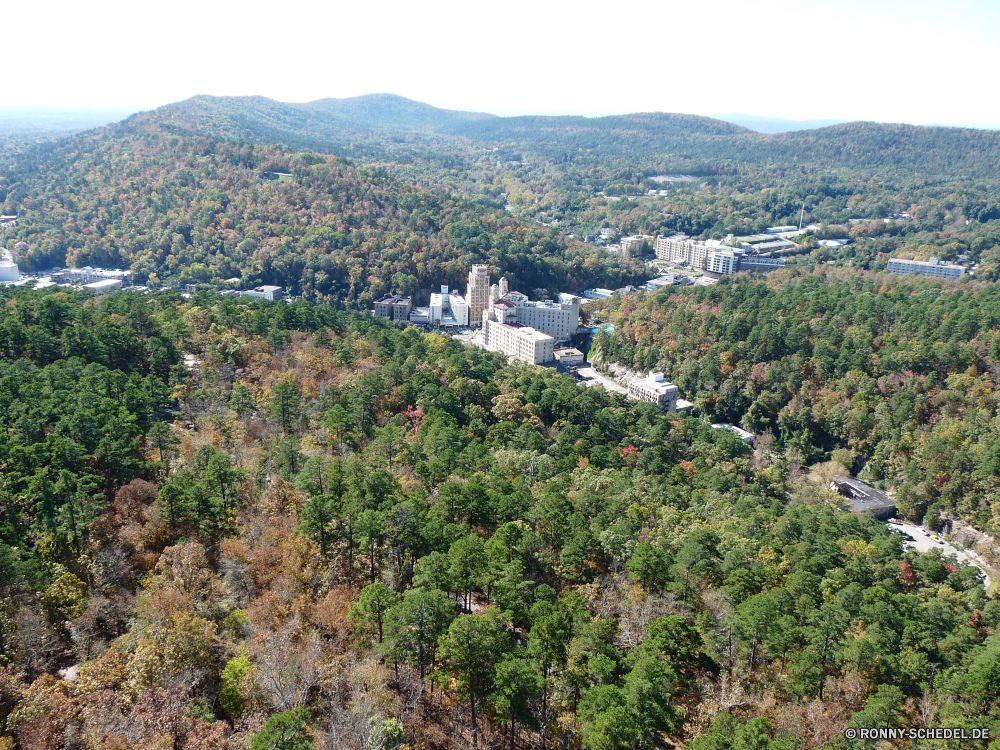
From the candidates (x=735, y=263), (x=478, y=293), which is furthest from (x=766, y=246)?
(x=478, y=293)

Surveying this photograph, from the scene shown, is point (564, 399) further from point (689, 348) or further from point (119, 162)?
point (119, 162)

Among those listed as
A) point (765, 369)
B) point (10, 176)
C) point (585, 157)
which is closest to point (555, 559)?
point (765, 369)

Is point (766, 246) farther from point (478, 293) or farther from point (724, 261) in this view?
point (478, 293)

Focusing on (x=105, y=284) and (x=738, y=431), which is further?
(x=105, y=284)

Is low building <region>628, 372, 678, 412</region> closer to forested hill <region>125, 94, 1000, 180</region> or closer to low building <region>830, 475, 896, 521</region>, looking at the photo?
low building <region>830, 475, 896, 521</region>

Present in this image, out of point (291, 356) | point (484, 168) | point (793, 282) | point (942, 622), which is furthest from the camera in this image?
point (484, 168)

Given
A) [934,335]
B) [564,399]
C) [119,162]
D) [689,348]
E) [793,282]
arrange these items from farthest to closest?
[119,162], [793,282], [689,348], [934,335], [564,399]

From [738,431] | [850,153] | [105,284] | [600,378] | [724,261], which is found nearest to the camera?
[738,431]

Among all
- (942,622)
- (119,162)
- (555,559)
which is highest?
(119,162)
